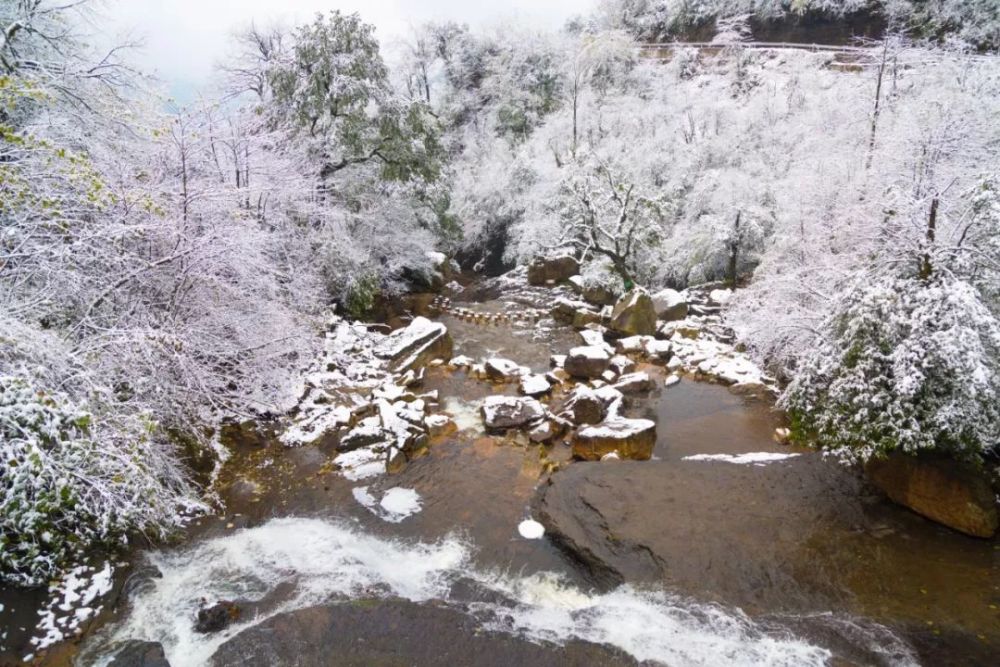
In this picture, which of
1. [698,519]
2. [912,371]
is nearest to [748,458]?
[698,519]

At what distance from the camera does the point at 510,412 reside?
8.98 metres

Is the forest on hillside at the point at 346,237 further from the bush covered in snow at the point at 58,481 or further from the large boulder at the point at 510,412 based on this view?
the large boulder at the point at 510,412

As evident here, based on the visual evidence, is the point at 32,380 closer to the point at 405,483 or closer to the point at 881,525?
the point at 405,483

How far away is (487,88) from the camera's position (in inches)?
1158

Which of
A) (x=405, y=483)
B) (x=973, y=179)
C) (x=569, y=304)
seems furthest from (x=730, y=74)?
(x=405, y=483)

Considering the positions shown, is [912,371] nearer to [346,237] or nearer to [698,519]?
[698,519]

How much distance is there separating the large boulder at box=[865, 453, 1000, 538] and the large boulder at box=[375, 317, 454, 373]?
8.59 meters

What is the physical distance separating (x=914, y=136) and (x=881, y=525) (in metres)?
5.60

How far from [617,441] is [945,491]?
13.0ft

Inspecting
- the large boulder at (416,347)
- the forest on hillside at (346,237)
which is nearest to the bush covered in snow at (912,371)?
the forest on hillside at (346,237)

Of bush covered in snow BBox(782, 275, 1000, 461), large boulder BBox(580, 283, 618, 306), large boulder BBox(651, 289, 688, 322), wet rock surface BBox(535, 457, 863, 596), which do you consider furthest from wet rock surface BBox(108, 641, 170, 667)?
large boulder BBox(580, 283, 618, 306)

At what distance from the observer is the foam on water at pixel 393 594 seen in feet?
15.3

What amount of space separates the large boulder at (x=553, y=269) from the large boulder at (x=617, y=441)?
11900 millimetres

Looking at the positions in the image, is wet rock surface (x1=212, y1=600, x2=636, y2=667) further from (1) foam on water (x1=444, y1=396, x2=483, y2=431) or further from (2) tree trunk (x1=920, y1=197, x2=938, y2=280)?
(2) tree trunk (x1=920, y1=197, x2=938, y2=280)
